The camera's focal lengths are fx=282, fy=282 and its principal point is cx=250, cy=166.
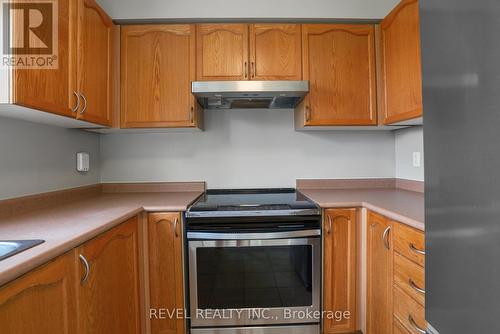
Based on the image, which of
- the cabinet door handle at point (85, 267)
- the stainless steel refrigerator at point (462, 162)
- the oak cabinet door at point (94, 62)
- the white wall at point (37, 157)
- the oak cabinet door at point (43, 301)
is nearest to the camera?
the stainless steel refrigerator at point (462, 162)

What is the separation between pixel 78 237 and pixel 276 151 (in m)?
1.53

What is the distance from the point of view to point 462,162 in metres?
0.55

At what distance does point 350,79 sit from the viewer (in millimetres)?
1898

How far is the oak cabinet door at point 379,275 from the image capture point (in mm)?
1381

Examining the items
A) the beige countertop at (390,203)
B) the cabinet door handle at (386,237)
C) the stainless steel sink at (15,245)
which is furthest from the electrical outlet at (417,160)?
the stainless steel sink at (15,245)

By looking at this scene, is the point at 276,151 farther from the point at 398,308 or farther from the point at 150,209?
the point at 398,308

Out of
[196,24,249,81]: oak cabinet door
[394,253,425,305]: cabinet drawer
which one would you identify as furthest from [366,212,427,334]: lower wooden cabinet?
[196,24,249,81]: oak cabinet door

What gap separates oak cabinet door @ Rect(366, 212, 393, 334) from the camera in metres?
1.38

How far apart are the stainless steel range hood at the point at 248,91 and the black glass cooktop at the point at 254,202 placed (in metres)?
0.67

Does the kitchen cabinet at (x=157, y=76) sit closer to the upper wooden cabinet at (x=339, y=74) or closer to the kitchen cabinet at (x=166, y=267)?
the kitchen cabinet at (x=166, y=267)

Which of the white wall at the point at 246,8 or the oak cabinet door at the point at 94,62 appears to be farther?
the white wall at the point at 246,8

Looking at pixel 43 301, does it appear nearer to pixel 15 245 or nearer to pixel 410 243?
pixel 15 245

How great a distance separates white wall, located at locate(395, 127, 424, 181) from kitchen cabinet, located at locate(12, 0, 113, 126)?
2.07 metres

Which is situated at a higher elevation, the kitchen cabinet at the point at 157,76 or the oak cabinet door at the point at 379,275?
the kitchen cabinet at the point at 157,76
